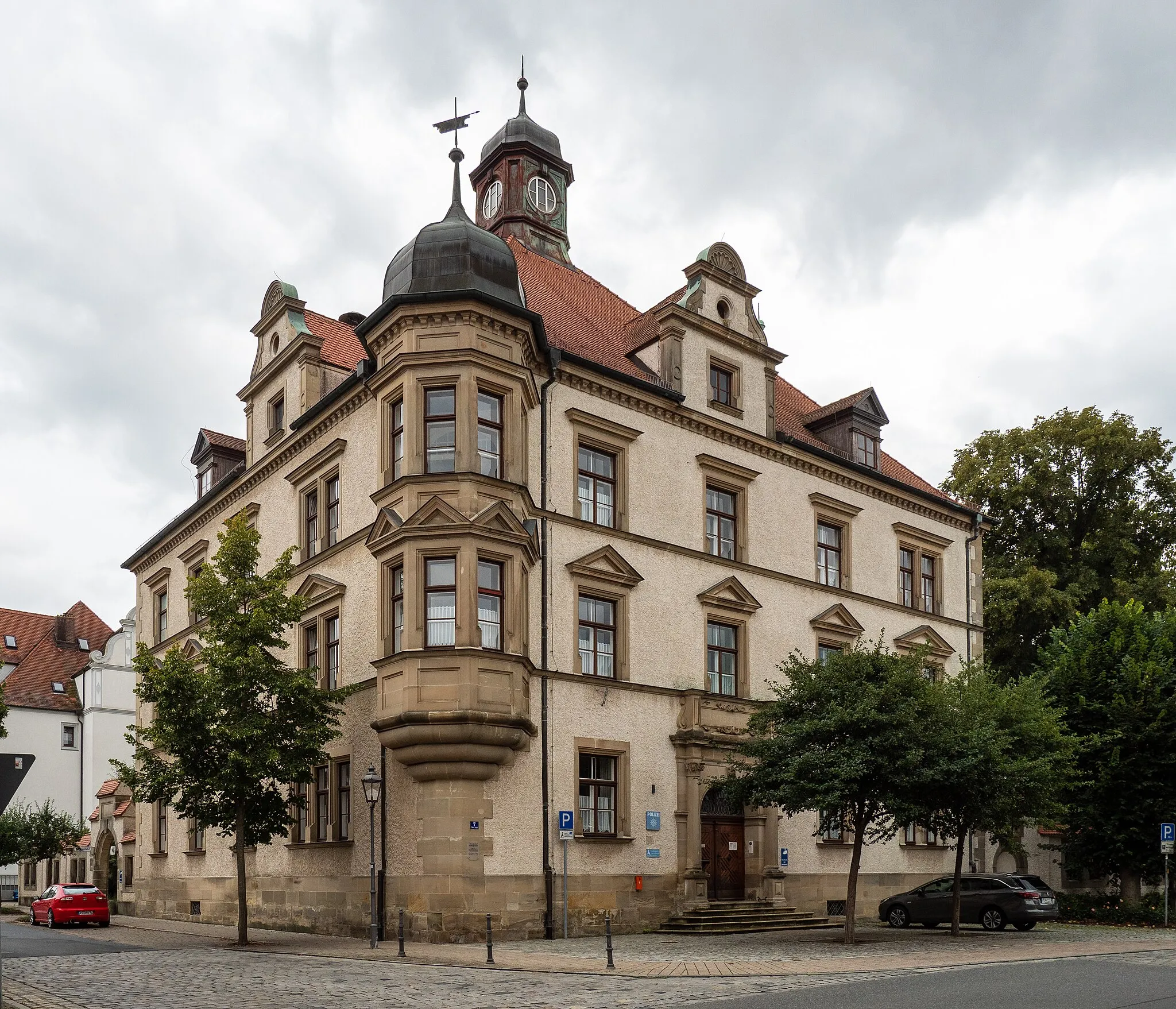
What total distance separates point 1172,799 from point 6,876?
5652cm

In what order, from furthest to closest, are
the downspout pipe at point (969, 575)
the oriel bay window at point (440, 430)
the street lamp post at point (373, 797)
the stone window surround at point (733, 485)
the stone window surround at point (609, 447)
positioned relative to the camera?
the downspout pipe at point (969, 575), the stone window surround at point (733, 485), the stone window surround at point (609, 447), the oriel bay window at point (440, 430), the street lamp post at point (373, 797)

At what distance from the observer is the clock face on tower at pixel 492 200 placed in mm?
38125

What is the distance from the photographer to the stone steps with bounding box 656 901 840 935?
26625 mm

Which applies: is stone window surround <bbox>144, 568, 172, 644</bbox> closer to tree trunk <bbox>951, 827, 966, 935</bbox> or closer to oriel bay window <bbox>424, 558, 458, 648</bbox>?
oriel bay window <bbox>424, 558, 458, 648</bbox>

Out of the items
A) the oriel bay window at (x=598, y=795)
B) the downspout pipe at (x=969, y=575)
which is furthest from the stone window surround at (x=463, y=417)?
the downspout pipe at (x=969, y=575)

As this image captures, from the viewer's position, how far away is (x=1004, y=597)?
144 ft

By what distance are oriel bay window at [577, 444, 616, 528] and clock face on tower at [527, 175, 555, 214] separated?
1230cm

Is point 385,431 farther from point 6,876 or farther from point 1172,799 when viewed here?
point 6,876

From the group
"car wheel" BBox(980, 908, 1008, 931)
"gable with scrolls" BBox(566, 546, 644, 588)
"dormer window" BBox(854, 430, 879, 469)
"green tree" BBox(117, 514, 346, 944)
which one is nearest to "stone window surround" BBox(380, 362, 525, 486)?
"gable with scrolls" BBox(566, 546, 644, 588)

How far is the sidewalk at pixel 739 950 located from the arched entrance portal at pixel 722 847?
210 cm

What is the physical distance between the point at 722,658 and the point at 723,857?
463cm

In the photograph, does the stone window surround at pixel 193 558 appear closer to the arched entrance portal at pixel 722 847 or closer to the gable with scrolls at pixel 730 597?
the gable with scrolls at pixel 730 597

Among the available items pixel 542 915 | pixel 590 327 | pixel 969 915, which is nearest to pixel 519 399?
pixel 590 327

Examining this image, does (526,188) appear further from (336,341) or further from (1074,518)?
(1074,518)
